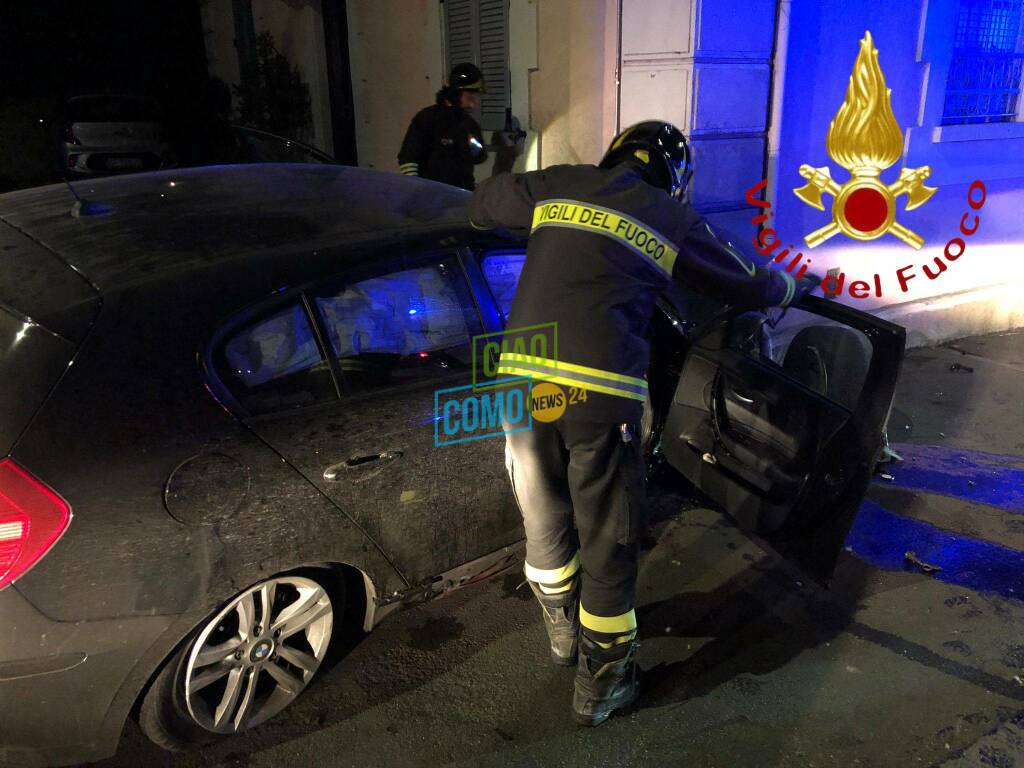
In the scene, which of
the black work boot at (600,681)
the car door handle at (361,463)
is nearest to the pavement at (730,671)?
the black work boot at (600,681)

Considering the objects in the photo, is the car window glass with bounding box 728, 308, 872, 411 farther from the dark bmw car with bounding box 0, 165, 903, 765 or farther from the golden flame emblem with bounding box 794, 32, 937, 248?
the golden flame emblem with bounding box 794, 32, 937, 248

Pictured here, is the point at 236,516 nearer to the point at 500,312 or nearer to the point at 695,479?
the point at 500,312

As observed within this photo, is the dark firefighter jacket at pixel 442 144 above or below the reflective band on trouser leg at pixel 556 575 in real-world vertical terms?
above

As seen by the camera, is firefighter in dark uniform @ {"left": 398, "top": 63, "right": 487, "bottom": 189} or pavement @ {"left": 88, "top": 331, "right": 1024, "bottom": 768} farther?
firefighter in dark uniform @ {"left": 398, "top": 63, "right": 487, "bottom": 189}

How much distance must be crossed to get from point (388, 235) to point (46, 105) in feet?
49.7

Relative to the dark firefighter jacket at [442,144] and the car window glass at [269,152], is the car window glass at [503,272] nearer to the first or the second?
the dark firefighter jacket at [442,144]

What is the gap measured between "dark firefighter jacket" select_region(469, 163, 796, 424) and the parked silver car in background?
8.45 meters

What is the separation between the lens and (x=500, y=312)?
8.82ft

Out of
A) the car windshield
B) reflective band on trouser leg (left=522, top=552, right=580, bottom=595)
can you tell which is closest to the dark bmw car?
reflective band on trouser leg (left=522, top=552, right=580, bottom=595)

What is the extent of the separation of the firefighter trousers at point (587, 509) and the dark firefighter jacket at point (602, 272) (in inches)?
3.6

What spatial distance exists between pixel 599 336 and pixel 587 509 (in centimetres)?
51

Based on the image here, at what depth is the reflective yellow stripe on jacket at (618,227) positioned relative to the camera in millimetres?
2221

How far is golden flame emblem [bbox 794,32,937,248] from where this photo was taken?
18.8 ft

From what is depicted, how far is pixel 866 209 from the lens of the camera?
236 inches
